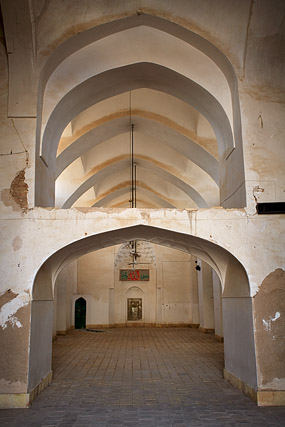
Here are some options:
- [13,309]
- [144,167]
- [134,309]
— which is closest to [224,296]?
[13,309]

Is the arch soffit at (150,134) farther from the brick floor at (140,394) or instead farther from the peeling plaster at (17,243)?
the brick floor at (140,394)

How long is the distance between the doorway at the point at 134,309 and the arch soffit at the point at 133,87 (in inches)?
535

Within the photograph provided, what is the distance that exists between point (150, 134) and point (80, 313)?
1083cm

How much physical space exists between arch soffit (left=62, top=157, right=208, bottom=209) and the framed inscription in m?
7.39

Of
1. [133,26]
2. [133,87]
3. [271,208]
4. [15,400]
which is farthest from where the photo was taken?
[133,87]

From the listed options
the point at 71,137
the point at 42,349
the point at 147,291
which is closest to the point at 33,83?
the point at 71,137

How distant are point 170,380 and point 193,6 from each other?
6.99 meters

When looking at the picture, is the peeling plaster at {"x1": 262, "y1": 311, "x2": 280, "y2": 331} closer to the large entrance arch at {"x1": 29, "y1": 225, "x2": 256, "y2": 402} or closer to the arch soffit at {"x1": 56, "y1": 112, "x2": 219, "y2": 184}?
the large entrance arch at {"x1": 29, "y1": 225, "x2": 256, "y2": 402}

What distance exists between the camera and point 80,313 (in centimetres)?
1961

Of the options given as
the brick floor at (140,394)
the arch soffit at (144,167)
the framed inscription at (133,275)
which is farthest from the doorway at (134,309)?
the brick floor at (140,394)

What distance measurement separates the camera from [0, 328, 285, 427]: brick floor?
5.55 meters

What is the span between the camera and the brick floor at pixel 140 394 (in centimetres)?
555

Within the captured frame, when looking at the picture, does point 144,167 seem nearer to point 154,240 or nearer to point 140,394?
point 154,240

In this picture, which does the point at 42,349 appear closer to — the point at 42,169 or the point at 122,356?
the point at 42,169
